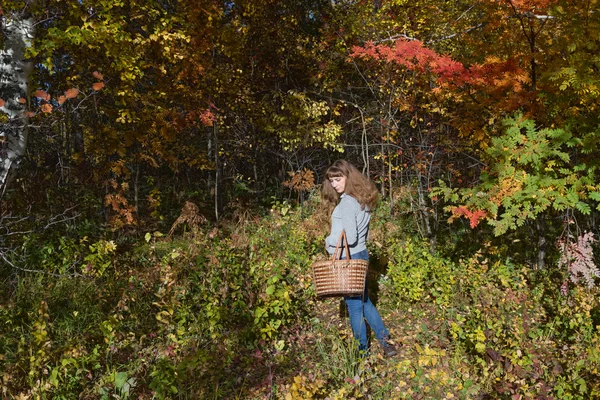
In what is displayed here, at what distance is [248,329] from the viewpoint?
4.54 metres

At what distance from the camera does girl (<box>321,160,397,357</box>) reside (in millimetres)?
4157

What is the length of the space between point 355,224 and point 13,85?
3.74m

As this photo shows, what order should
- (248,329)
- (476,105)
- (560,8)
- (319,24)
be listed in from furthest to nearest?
(319,24), (476,105), (248,329), (560,8)

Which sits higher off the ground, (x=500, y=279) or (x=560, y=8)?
(x=560, y=8)

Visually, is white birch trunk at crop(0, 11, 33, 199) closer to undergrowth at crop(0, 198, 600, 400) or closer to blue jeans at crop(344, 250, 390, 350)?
undergrowth at crop(0, 198, 600, 400)

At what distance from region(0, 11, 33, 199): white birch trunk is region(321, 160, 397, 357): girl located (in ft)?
10.5

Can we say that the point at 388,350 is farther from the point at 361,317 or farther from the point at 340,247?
the point at 340,247

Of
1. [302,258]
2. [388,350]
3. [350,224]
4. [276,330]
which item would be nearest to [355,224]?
[350,224]

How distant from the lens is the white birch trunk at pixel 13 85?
4.49m

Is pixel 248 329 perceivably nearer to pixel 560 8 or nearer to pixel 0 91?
pixel 0 91

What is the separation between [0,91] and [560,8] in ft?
18.3

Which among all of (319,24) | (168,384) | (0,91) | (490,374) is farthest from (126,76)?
(319,24)

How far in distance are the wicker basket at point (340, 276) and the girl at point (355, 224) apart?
194 mm

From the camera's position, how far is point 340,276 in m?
3.93
